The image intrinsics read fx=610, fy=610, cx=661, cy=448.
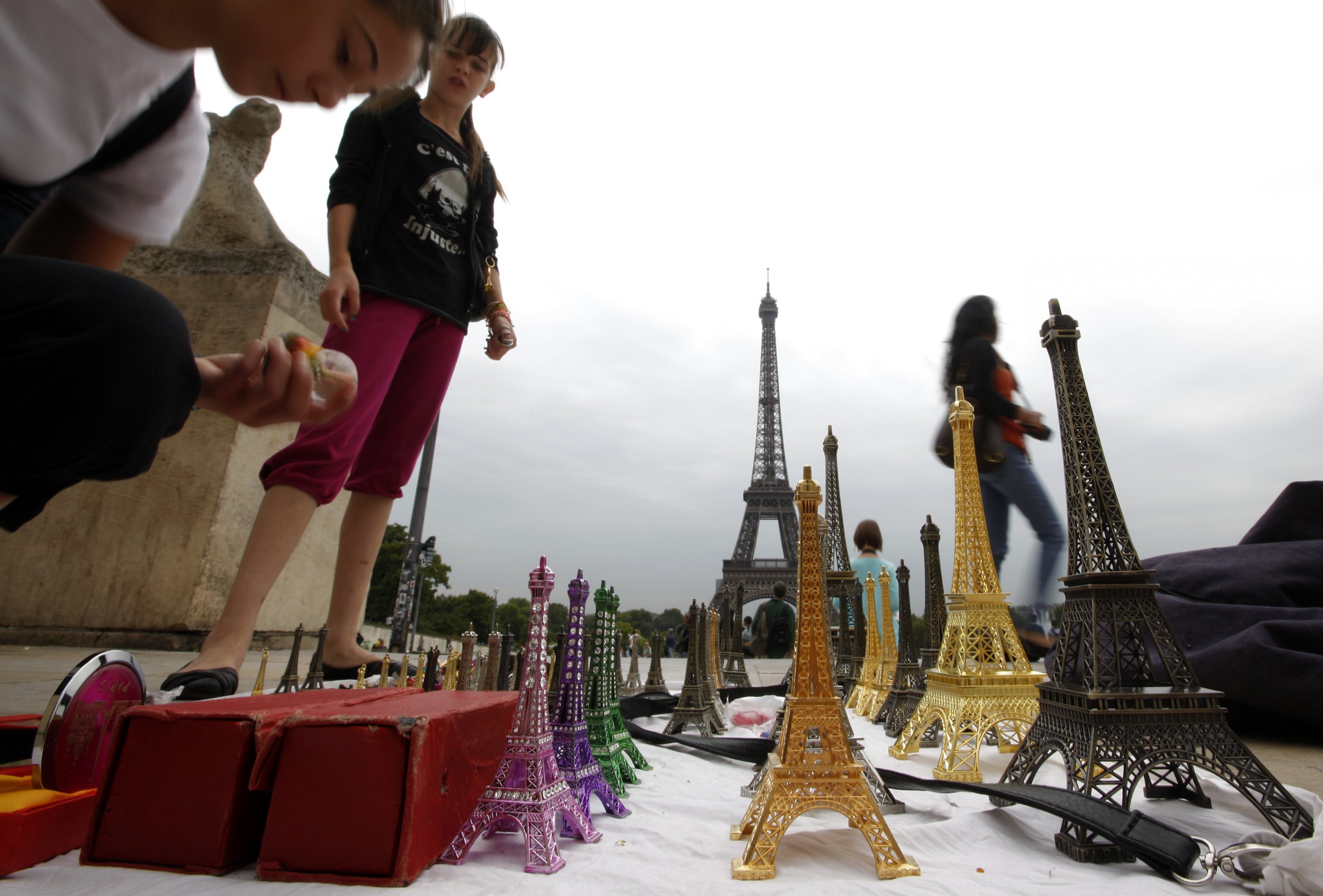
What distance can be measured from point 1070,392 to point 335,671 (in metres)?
4.42

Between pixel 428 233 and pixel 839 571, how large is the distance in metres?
5.62

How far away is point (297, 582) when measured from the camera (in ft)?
17.7

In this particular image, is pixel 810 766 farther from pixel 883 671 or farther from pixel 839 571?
pixel 839 571

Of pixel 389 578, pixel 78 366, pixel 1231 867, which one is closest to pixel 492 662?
pixel 78 366

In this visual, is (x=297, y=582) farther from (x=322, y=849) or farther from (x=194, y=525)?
(x=322, y=849)

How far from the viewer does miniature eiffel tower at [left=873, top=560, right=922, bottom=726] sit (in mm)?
4652

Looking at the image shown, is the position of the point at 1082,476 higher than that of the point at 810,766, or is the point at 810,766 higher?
the point at 1082,476

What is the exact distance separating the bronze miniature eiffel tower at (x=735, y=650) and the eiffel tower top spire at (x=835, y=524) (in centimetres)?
157

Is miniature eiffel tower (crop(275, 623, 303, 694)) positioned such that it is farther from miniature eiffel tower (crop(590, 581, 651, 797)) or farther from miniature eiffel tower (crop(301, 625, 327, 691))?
miniature eiffel tower (crop(590, 581, 651, 797))

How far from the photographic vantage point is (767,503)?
114 feet

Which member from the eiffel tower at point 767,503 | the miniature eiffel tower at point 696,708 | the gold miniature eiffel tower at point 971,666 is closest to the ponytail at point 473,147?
the miniature eiffel tower at point 696,708

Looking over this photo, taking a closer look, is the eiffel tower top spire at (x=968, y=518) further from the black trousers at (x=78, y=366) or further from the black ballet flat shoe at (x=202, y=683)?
the black trousers at (x=78, y=366)

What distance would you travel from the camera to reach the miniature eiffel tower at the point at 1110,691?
7.93 feet

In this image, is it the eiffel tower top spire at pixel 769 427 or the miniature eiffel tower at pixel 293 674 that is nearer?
the miniature eiffel tower at pixel 293 674
